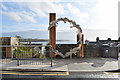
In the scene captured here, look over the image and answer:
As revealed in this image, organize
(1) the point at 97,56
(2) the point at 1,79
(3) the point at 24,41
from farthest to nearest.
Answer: (3) the point at 24,41 → (1) the point at 97,56 → (2) the point at 1,79

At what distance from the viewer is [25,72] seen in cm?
836

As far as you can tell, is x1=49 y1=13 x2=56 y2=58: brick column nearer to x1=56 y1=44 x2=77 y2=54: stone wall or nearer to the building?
x1=56 y1=44 x2=77 y2=54: stone wall

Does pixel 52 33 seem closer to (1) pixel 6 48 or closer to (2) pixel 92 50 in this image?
(1) pixel 6 48

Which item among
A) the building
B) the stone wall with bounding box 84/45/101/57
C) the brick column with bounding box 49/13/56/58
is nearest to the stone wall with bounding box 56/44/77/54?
the brick column with bounding box 49/13/56/58

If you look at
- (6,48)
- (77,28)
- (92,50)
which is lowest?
(92,50)

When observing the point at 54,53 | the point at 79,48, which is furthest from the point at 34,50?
the point at 79,48

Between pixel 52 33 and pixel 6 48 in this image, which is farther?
pixel 52 33

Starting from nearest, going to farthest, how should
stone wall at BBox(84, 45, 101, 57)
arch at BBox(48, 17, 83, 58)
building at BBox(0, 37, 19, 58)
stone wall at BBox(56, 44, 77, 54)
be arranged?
building at BBox(0, 37, 19, 58), arch at BBox(48, 17, 83, 58), stone wall at BBox(56, 44, 77, 54), stone wall at BBox(84, 45, 101, 57)

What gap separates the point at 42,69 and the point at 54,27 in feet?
16.3

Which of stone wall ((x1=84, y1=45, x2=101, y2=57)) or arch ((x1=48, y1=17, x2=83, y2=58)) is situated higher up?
arch ((x1=48, y1=17, x2=83, y2=58))

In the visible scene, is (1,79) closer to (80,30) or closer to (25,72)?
(25,72)

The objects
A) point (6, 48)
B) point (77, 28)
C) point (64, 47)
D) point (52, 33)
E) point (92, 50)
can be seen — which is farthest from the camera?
point (92, 50)

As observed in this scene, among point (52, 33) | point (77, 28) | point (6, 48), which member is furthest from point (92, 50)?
point (6, 48)

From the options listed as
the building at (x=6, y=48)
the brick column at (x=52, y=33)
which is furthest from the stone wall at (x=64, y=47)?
the building at (x=6, y=48)
